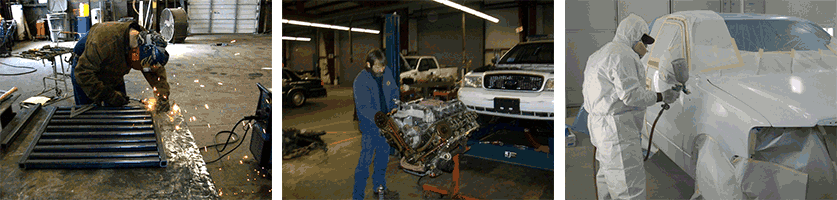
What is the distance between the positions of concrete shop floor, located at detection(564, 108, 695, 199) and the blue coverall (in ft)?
3.79

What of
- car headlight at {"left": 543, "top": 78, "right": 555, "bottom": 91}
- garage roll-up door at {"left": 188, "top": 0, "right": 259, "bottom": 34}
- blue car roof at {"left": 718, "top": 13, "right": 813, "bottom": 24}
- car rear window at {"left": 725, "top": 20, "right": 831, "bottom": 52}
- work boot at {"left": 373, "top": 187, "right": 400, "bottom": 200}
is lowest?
work boot at {"left": 373, "top": 187, "right": 400, "bottom": 200}

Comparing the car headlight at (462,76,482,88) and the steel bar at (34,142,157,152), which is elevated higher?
the car headlight at (462,76,482,88)

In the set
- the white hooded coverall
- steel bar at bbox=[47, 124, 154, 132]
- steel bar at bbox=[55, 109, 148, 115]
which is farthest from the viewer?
steel bar at bbox=[55, 109, 148, 115]

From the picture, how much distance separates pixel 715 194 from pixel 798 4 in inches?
55.5

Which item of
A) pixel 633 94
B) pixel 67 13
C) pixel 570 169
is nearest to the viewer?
pixel 633 94

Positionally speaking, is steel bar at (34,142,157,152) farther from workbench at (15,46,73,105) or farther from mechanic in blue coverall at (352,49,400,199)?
mechanic in blue coverall at (352,49,400,199)

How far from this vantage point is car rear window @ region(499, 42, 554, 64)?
85.1 inches

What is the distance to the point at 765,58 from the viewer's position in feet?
6.84

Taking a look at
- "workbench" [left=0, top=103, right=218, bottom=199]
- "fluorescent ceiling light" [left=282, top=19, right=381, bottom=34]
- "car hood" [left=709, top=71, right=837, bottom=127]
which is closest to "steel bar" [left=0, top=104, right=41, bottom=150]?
"workbench" [left=0, top=103, right=218, bottom=199]

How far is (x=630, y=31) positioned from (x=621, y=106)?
1.31 feet

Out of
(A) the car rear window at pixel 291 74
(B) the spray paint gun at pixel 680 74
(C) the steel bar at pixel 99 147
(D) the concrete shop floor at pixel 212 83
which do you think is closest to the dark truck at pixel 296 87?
(A) the car rear window at pixel 291 74

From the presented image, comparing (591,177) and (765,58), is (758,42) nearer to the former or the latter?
(765,58)

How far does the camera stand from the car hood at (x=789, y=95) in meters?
1.77

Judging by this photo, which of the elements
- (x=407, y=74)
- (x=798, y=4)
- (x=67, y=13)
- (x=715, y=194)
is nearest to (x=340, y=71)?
(x=407, y=74)
